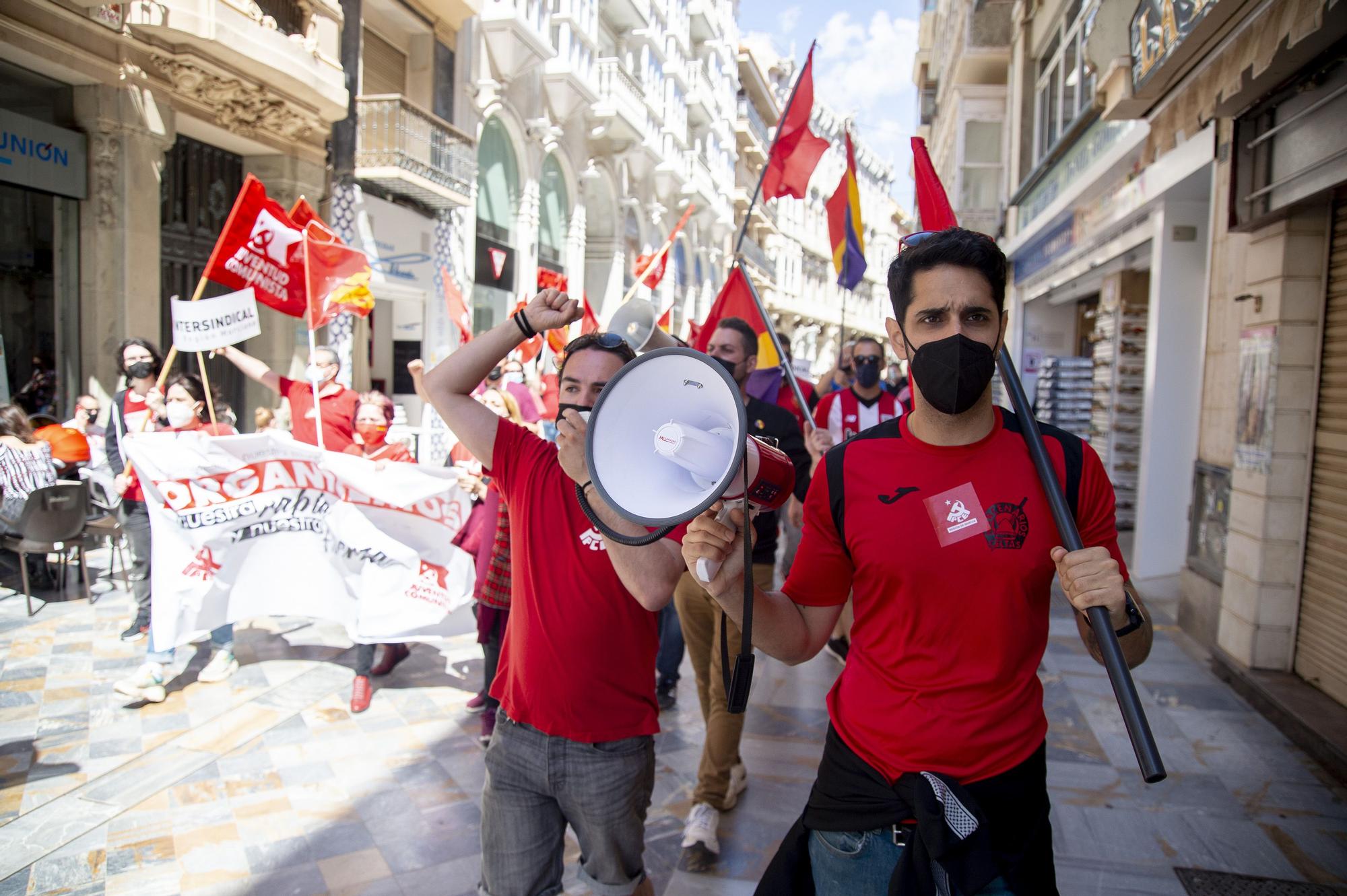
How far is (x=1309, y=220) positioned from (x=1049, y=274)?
331 inches

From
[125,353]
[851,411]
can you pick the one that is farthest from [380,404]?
[851,411]

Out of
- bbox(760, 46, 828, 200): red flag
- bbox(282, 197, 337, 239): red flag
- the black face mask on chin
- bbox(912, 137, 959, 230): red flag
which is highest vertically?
bbox(760, 46, 828, 200): red flag

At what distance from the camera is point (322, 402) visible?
598 cm

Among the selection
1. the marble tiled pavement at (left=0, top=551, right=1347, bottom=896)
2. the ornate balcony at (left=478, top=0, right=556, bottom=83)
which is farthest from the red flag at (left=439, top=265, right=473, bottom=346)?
the ornate balcony at (left=478, top=0, right=556, bottom=83)

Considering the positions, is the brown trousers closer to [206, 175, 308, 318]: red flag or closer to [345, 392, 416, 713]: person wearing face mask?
[345, 392, 416, 713]: person wearing face mask

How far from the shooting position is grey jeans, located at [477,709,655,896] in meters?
2.24

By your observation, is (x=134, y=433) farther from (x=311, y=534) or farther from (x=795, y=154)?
(x=795, y=154)

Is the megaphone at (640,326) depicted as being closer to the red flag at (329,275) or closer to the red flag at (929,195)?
the red flag at (929,195)

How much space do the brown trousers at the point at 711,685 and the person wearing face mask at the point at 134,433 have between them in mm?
3507

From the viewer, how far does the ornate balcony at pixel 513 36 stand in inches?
637

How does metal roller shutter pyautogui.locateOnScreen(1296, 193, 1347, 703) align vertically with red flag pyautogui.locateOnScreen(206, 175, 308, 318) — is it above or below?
below

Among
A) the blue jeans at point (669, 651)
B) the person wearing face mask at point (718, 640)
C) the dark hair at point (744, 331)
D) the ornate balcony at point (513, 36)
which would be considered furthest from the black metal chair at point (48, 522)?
the ornate balcony at point (513, 36)

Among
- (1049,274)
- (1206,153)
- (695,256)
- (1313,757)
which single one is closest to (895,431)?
(1313,757)

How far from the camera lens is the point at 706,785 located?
3.62 m
